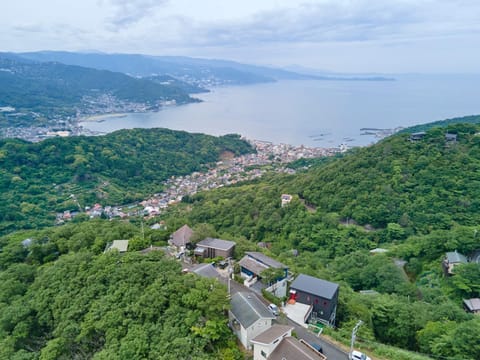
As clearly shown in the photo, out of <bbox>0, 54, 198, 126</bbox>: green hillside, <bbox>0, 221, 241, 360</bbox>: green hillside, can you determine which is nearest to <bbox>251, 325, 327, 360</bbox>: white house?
<bbox>0, 221, 241, 360</bbox>: green hillside

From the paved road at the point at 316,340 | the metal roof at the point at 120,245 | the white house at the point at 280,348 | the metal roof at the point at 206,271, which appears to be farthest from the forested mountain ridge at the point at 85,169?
the white house at the point at 280,348

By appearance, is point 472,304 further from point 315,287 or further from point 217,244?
point 217,244

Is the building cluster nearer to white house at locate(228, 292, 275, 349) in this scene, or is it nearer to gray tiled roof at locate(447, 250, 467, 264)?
white house at locate(228, 292, 275, 349)

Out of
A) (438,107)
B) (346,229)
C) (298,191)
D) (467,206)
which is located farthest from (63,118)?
(438,107)

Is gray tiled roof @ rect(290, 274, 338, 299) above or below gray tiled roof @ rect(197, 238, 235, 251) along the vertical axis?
above

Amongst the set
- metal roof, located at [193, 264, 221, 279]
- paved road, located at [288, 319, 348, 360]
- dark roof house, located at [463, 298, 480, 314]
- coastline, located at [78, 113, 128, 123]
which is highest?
metal roof, located at [193, 264, 221, 279]

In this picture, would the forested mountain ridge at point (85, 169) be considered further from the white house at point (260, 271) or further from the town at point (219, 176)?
the white house at point (260, 271)

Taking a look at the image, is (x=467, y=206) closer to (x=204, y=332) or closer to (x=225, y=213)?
(x=225, y=213)
